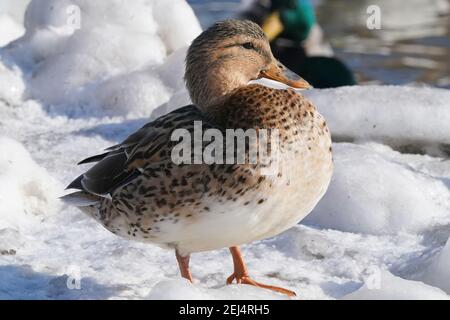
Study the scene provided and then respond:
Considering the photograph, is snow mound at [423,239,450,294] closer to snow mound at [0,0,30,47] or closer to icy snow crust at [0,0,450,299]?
icy snow crust at [0,0,450,299]

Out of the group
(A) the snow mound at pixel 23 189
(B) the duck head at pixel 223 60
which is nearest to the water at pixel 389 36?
(A) the snow mound at pixel 23 189

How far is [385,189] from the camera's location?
4.48m

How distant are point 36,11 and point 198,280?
308 cm

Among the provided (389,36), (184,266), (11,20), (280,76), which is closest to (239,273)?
(184,266)

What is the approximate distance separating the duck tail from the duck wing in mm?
31

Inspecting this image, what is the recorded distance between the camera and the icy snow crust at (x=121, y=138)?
12.5 ft

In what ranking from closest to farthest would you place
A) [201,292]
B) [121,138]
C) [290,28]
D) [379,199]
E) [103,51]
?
1. [201,292]
2. [379,199]
3. [121,138]
4. [103,51]
5. [290,28]

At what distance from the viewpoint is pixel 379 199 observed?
4.43 metres

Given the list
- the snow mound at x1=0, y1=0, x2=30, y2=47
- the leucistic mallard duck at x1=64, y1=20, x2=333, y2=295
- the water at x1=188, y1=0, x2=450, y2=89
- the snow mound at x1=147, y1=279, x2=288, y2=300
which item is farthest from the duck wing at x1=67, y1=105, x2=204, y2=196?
the water at x1=188, y1=0, x2=450, y2=89

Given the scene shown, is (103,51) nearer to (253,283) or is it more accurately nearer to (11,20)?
(11,20)

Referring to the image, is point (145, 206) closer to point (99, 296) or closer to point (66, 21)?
point (99, 296)

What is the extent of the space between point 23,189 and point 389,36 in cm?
907

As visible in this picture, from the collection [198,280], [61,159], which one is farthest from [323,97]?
[198,280]

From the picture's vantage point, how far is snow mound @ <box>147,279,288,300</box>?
3275 mm
